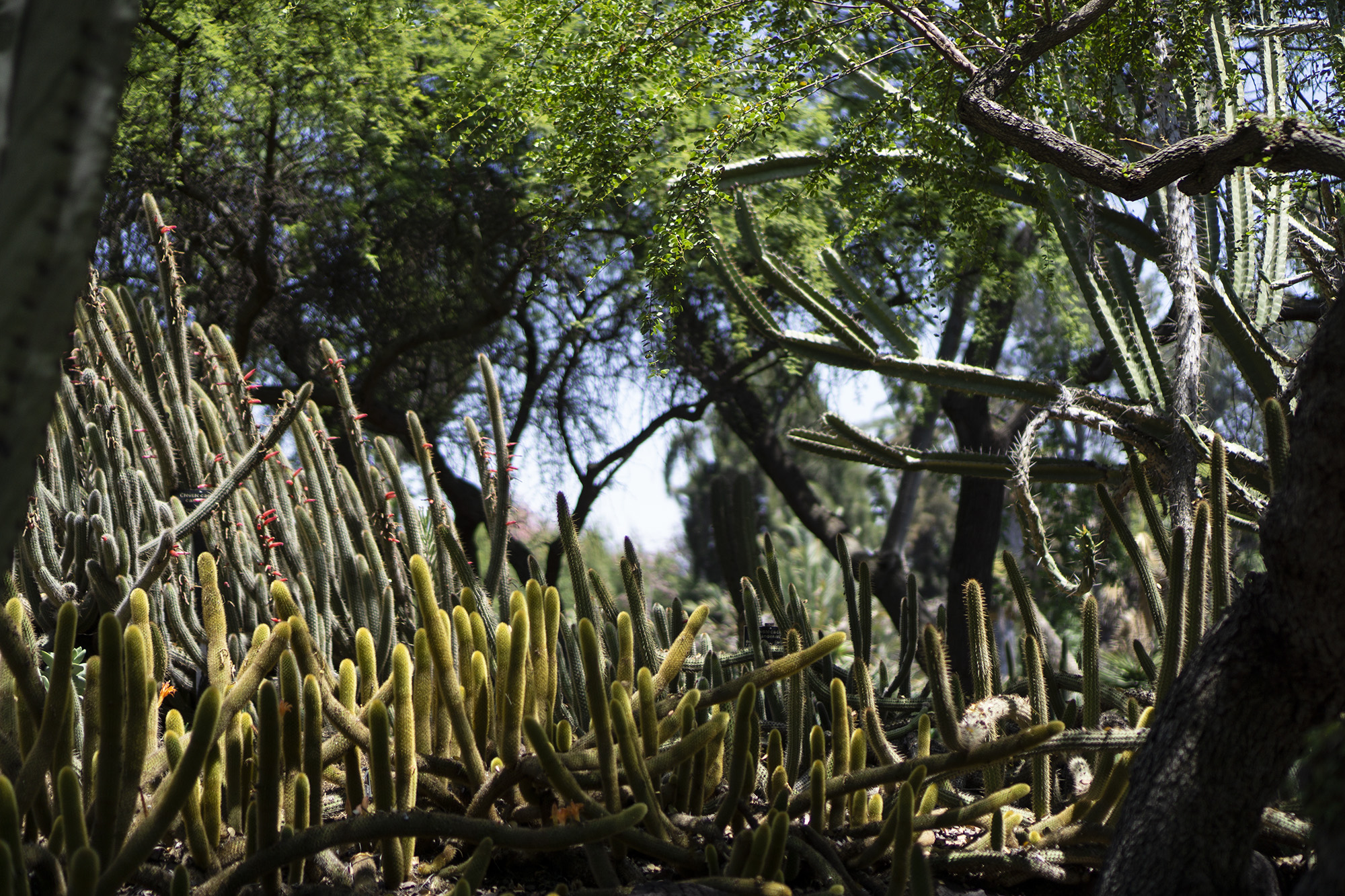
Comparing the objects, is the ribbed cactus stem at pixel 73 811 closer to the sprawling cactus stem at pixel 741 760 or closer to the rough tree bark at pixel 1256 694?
the sprawling cactus stem at pixel 741 760

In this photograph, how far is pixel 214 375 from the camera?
443 centimetres

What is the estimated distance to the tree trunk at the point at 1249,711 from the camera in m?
1.68

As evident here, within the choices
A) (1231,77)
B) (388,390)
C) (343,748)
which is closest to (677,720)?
(343,748)

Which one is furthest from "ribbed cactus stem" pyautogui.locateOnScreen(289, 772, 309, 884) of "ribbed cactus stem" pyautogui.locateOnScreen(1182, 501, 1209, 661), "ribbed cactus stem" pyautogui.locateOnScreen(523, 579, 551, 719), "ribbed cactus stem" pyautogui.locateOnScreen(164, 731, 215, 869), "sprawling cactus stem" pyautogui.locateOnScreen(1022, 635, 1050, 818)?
"ribbed cactus stem" pyautogui.locateOnScreen(1182, 501, 1209, 661)

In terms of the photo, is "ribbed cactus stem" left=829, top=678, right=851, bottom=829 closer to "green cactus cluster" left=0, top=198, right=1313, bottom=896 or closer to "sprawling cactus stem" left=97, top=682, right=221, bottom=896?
"green cactus cluster" left=0, top=198, right=1313, bottom=896

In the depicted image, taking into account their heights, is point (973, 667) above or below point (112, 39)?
below

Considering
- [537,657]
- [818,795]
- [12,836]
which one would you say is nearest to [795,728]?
[818,795]

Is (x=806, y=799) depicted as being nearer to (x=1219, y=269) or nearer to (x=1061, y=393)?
(x=1061, y=393)

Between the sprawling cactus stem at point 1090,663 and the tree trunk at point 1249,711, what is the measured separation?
70 cm

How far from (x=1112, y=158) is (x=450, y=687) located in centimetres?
233

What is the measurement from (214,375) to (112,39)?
3661 mm

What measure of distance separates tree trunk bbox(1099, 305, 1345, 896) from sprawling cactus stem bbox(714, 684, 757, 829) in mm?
629

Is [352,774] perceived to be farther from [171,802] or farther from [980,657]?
[980,657]

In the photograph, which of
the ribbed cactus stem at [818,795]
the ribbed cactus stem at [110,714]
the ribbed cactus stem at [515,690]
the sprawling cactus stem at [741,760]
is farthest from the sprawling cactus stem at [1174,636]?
the ribbed cactus stem at [110,714]
